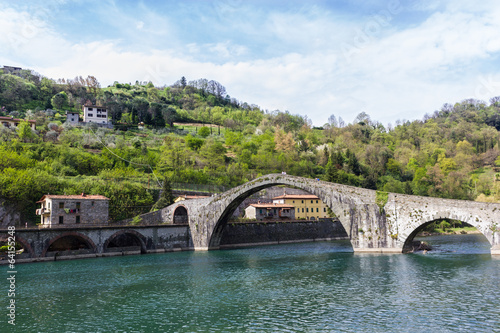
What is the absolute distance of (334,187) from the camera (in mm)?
39594

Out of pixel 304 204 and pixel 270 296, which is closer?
pixel 270 296

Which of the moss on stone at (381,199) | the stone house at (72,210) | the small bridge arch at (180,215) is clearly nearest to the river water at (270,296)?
the moss on stone at (381,199)

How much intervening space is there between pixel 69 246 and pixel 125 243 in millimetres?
6285

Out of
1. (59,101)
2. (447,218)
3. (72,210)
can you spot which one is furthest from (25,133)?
(447,218)

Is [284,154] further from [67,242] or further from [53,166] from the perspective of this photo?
[67,242]

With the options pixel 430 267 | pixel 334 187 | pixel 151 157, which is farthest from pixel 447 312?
pixel 151 157

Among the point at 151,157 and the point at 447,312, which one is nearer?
the point at 447,312

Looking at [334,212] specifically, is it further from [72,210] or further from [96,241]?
[72,210]

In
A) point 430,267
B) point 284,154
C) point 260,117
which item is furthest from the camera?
point 260,117

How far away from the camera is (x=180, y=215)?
58406mm

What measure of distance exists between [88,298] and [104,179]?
4638cm

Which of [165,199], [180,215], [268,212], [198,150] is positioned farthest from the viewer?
A: [198,150]

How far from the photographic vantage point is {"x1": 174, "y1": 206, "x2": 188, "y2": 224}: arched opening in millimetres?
57594

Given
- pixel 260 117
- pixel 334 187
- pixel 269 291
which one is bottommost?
pixel 269 291
